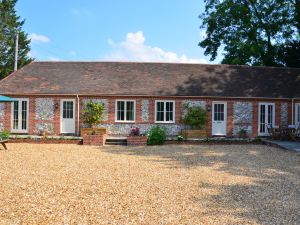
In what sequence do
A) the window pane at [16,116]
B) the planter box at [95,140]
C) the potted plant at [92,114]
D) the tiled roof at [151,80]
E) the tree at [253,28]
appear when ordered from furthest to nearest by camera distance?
1. the tree at [253,28]
2. the tiled roof at [151,80]
3. the window pane at [16,116]
4. the potted plant at [92,114]
5. the planter box at [95,140]

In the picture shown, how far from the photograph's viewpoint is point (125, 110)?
22.6m

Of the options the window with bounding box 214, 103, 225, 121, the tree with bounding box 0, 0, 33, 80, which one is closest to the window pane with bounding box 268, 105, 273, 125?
the window with bounding box 214, 103, 225, 121

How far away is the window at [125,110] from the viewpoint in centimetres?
2259

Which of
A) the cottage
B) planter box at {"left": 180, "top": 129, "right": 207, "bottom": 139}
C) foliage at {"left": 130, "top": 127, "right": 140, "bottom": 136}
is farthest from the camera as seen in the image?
the cottage

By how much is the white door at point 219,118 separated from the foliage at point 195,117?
84 centimetres

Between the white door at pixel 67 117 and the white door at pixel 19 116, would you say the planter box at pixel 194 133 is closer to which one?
the white door at pixel 67 117

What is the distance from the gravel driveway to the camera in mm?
6469

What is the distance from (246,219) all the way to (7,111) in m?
19.9

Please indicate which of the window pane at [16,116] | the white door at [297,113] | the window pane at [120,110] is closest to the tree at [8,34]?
the window pane at [16,116]

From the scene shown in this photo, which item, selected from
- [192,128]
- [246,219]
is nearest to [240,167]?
[246,219]

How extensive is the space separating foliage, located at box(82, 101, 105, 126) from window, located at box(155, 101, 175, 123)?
367cm

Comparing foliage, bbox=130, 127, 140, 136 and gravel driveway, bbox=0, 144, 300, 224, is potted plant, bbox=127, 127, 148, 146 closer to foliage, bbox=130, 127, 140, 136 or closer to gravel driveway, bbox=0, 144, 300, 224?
foliage, bbox=130, 127, 140, 136

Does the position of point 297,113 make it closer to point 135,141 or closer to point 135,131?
point 135,131

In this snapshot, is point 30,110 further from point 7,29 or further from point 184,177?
point 7,29
